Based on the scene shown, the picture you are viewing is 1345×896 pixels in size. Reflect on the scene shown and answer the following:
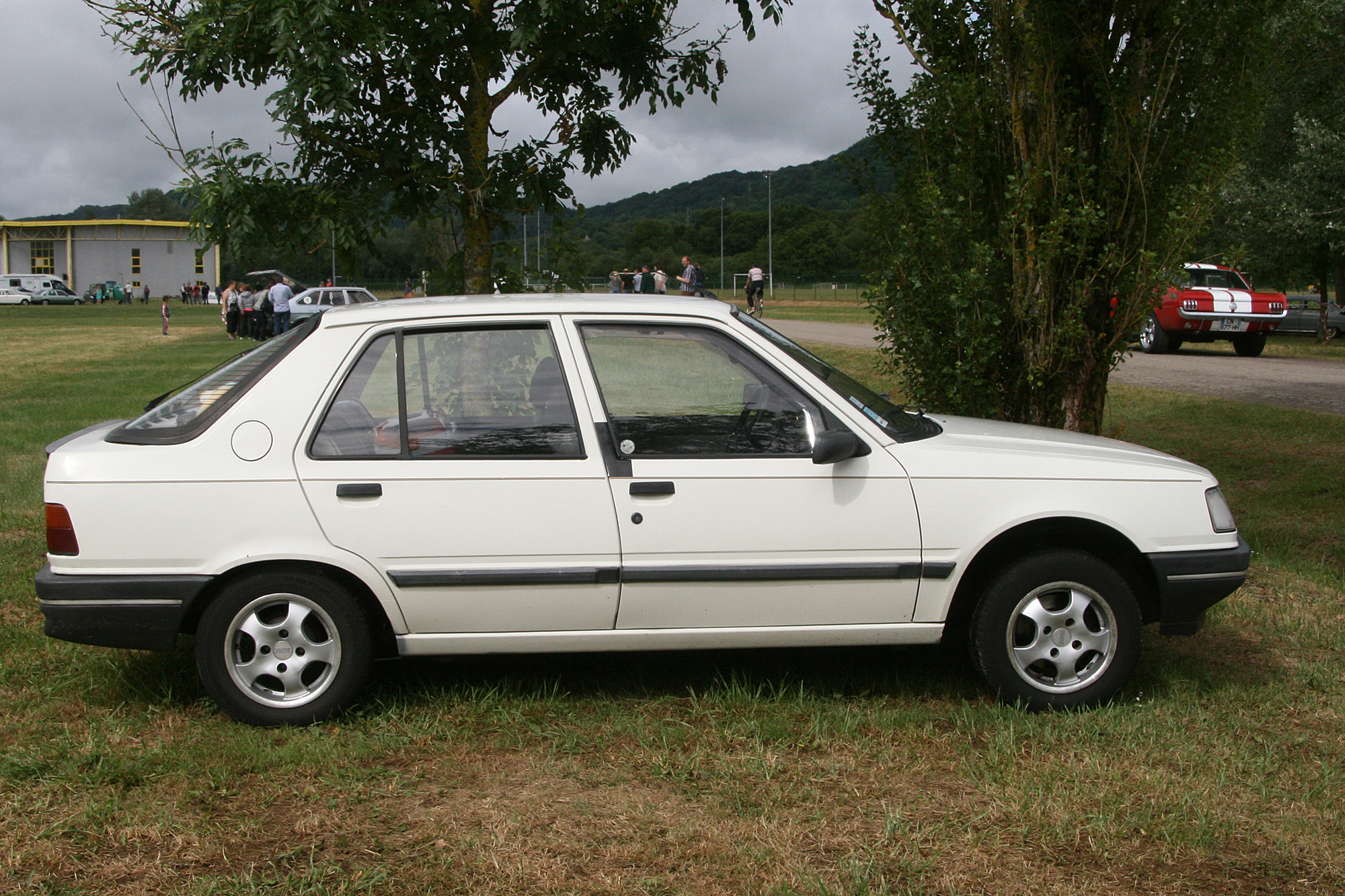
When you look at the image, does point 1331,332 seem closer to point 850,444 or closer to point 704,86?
point 704,86

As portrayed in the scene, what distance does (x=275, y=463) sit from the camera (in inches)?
161

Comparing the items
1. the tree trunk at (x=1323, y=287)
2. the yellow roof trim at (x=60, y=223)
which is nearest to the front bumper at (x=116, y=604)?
the tree trunk at (x=1323, y=287)

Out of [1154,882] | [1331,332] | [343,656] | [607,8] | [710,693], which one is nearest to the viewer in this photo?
[1154,882]

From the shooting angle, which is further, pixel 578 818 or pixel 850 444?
pixel 850 444

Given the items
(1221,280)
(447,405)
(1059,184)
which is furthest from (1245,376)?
(447,405)

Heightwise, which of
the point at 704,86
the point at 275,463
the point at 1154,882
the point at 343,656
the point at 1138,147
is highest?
the point at 704,86

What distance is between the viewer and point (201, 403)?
4309 millimetres

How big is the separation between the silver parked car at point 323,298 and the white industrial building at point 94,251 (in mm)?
70344

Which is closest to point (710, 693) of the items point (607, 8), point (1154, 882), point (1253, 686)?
point (1154, 882)

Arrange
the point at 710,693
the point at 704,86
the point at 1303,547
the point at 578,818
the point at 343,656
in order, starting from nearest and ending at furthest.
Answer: the point at 578,818, the point at 343,656, the point at 710,693, the point at 1303,547, the point at 704,86

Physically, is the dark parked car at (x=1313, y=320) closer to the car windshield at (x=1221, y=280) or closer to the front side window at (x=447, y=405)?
the car windshield at (x=1221, y=280)

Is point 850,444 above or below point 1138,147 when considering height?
below

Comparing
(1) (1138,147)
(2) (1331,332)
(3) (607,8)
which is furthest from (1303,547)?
(2) (1331,332)

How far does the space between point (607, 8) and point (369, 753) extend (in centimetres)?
440
